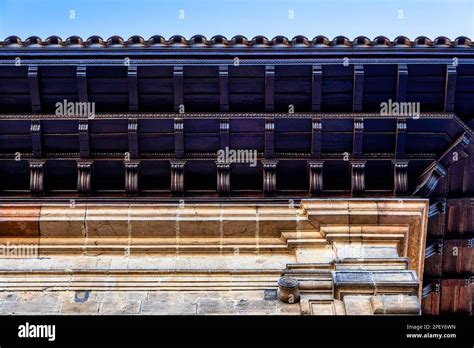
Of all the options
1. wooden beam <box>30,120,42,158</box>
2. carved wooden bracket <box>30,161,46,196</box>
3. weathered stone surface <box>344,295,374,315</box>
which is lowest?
weathered stone surface <box>344,295,374,315</box>

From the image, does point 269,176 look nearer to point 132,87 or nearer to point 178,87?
point 178,87

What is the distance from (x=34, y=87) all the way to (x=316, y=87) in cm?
536

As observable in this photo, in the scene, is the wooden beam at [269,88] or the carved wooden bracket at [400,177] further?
the carved wooden bracket at [400,177]

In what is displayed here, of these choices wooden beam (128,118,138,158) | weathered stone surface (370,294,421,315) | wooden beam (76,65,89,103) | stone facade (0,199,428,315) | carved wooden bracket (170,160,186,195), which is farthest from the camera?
carved wooden bracket (170,160,186,195)

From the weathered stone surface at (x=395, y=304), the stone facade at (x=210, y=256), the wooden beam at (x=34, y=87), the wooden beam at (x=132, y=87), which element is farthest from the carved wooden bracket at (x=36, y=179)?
the weathered stone surface at (x=395, y=304)

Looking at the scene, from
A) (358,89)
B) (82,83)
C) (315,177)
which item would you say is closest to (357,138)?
(358,89)

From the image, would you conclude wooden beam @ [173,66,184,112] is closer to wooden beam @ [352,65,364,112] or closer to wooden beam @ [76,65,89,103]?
wooden beam @ [76,65,89,103]

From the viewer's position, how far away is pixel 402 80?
14773 millimetres

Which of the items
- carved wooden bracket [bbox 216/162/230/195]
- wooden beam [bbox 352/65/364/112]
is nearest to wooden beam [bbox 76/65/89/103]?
carved wooden bracket [bbox 216/162/230/195]

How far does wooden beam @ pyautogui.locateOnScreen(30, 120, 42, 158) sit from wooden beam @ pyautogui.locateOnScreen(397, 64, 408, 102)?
6.93m

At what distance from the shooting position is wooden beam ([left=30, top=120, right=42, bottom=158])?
15016mm

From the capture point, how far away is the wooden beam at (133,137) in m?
14.9

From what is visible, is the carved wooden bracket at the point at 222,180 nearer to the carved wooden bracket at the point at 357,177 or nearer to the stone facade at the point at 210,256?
the stone facade at the point at 210,256

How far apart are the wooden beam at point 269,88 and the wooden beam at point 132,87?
246cm
